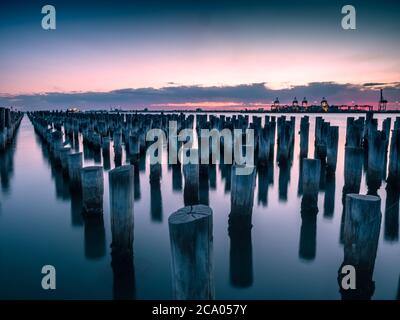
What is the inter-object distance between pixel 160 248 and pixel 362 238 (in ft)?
9.30

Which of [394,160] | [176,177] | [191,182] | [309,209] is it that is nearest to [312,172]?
[309,209]

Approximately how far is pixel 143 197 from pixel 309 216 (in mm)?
3821

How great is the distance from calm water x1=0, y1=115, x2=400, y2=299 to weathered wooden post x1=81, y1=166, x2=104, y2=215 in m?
0.37

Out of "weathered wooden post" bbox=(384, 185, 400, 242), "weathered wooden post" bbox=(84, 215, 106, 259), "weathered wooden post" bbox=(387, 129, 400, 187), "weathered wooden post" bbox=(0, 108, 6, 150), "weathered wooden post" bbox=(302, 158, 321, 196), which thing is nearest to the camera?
"weathered wooden post" bbox=(84, 215, 106, 259)

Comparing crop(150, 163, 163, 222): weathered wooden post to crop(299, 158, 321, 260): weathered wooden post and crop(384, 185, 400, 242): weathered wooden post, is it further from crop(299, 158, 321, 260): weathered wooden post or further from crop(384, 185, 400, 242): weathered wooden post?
crop(384, 185, 400, 242): weathered wooden post

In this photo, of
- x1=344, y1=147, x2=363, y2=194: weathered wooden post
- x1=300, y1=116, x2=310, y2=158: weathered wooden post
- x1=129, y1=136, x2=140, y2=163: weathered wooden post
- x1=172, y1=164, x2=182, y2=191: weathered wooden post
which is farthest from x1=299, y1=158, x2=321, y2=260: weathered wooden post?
x1=129, y1=136, x2=140, y2=163: weathered wooden post

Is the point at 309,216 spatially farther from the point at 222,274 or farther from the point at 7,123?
the point at 7,123

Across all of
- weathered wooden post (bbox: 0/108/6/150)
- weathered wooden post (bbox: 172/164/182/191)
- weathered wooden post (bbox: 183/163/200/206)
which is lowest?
weathered wooden post (bbox: 172/164/182/191)

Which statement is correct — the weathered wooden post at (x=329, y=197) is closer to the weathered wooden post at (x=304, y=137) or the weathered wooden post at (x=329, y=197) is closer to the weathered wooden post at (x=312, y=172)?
the weathered wooden post at (x=312, y=172)

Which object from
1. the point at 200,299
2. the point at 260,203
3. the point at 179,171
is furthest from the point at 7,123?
the point at 200,299

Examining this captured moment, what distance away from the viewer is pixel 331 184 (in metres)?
8.23

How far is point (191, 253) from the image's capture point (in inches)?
84.8

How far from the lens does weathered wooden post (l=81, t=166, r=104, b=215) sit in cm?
496
